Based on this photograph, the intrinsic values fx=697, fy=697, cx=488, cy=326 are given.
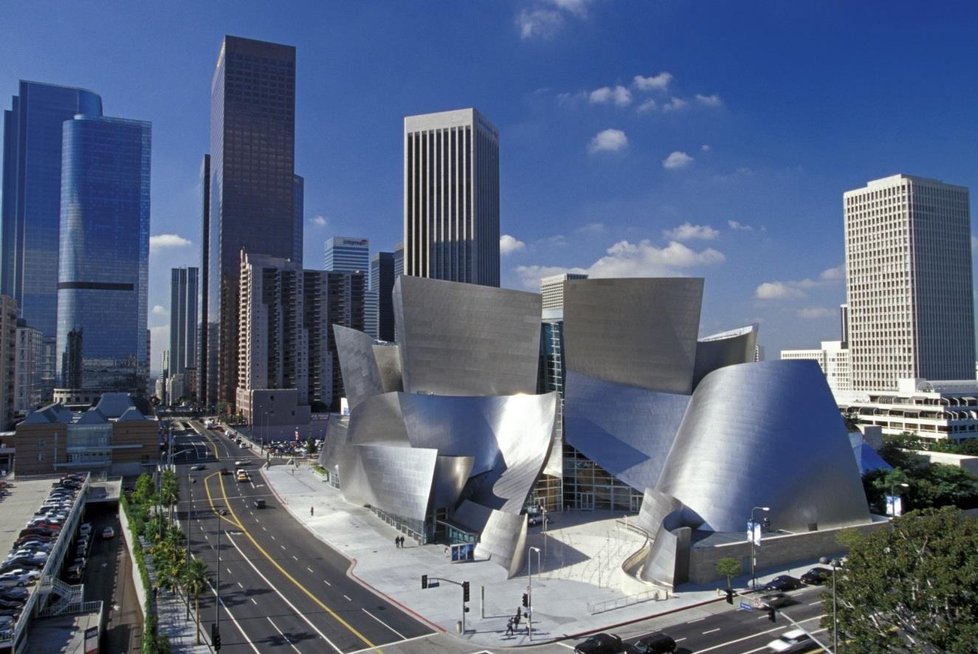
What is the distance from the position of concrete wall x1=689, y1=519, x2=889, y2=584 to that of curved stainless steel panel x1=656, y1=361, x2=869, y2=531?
1.42 metres

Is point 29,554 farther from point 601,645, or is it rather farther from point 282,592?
point 601,645

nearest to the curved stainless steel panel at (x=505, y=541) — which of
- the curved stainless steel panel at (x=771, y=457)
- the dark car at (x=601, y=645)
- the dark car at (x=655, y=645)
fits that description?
the curved stainless steel panel at (x=771, y=457)

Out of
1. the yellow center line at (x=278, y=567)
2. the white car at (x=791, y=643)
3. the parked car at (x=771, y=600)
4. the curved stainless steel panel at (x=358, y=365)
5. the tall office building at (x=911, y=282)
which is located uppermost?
the tall office building at (x=911, y=282)

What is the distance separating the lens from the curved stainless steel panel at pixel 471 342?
182 ft

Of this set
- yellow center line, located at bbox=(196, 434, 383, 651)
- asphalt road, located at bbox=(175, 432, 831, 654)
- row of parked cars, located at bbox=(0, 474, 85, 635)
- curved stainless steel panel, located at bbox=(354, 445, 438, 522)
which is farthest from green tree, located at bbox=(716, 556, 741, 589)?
row of parked cars, located at bbox=(0, 474, 85, 635)

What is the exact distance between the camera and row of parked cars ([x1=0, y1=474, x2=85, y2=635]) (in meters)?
32.2

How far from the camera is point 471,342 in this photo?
5588cm

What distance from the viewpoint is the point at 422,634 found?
2959 cm

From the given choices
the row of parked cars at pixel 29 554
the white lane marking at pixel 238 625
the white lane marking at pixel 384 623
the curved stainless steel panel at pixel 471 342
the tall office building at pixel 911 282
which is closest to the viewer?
the white lane marking at pixel 238 625

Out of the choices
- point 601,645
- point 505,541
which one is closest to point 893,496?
point 505,541

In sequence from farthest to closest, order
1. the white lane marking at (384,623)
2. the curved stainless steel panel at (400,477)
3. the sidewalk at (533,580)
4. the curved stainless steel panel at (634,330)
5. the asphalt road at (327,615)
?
the curved stainless steel panel at (634,330), the curved stainless steel panel at (400,477), the sidewalk at (533,580), the white lane marking at (384,623), the asphalt road at (327,615)

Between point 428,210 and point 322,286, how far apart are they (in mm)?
29256

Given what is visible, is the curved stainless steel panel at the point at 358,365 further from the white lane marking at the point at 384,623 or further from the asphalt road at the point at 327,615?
the white lane marking at the point at 384,623

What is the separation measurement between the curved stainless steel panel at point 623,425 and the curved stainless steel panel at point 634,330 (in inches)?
43.7
